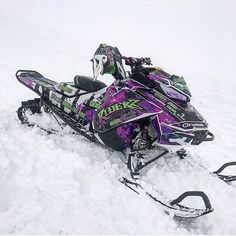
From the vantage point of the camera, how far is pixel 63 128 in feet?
18.6

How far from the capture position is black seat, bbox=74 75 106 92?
5.45 metres

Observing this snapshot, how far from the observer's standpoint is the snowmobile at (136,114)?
436 cm

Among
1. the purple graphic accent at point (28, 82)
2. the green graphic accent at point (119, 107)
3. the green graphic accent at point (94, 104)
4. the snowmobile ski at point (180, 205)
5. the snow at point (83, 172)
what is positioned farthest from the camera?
A: the purple graphic accent at point (28, 82)

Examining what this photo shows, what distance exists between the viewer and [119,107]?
4.71m

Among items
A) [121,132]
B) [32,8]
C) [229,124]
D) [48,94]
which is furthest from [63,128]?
[32,8]

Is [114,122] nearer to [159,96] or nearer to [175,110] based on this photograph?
[159,96]

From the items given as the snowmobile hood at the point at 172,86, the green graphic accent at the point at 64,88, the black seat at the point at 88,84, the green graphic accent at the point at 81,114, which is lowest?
the green graphic accent at the point at 81,114

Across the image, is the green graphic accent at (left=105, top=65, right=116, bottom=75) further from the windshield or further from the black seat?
the windshield

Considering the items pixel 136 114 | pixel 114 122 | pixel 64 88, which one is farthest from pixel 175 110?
pixel 64 88

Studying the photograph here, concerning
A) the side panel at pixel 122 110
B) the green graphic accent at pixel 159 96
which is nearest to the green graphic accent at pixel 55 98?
the side panel at pixel 122 110

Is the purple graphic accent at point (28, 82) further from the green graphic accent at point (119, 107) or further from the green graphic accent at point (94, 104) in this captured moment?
the green graphic accent at point (119, 107)

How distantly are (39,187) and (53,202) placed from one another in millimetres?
302

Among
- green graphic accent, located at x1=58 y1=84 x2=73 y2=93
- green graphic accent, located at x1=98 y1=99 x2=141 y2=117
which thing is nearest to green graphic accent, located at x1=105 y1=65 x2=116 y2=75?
green graphic accent, located at x1=98 y1=99 x2=141 y2=117

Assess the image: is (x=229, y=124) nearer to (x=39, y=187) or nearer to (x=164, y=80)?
(x=164, y=80)
